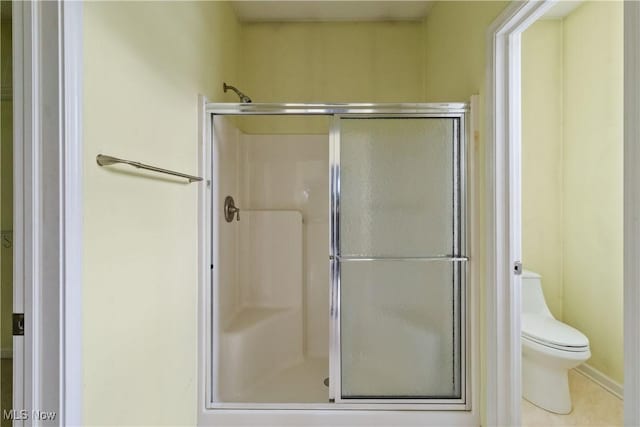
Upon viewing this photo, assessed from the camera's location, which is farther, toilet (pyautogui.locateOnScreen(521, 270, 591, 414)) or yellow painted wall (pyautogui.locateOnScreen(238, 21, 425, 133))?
yellow painted wall (pyautogui.locateOnScreen(238, 21, 425, 133))

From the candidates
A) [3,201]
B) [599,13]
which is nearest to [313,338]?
[3,201]

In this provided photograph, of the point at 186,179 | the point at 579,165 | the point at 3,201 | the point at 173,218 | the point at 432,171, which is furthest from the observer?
the point at 579,165

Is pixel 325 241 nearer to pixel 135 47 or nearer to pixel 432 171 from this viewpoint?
pixel 432 171

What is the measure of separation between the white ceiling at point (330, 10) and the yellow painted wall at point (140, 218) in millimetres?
922

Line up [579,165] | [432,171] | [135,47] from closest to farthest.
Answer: [135,47]
[432,171]
[579,165]

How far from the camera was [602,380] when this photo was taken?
84.7 inches

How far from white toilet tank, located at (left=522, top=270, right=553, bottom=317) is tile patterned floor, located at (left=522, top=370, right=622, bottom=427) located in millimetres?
523

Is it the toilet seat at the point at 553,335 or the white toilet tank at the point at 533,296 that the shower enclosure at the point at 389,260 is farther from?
the white toilet tank at the point at 533,296

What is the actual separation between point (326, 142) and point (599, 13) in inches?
80.4

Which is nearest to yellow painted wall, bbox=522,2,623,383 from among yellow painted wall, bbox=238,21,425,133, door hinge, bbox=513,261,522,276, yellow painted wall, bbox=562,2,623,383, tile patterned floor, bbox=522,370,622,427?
yellow painted wall, bbox=562,2,623,383

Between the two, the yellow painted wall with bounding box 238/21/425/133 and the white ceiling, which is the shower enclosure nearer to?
the yellow painted wall with bounding box 238/21/425/133

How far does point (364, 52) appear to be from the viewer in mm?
2693

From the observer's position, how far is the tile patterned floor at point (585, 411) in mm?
1822

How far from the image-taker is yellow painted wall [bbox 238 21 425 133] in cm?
267
